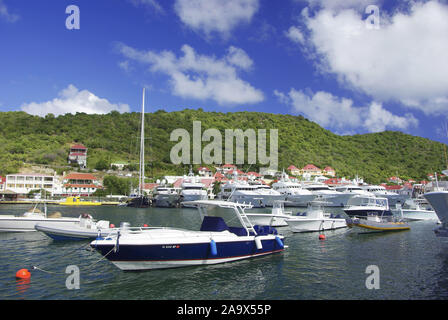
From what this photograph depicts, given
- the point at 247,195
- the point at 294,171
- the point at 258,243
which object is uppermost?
the point at 294,171

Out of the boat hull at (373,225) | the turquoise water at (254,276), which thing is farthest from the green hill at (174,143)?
the turquoise water at (254,276)

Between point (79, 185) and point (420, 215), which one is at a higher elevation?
point (79, 185)

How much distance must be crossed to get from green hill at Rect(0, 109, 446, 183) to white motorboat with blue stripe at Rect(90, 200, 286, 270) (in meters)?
88.5

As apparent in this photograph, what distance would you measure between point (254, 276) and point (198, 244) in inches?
113

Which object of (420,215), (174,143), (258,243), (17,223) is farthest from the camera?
(174,143)

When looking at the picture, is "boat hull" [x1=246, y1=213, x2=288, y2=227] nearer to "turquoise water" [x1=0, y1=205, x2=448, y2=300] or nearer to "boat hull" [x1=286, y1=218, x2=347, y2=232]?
"boat hull" [x1=286, y1=218, x2=347, y2=232]

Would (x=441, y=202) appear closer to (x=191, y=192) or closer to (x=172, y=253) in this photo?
(x=172, y=253)

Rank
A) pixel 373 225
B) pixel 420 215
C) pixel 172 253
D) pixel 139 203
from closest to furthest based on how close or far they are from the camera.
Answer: pixel 172 253, pixel 373 225, pixel 420 215, pixel 139 203

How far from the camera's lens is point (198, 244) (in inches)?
538

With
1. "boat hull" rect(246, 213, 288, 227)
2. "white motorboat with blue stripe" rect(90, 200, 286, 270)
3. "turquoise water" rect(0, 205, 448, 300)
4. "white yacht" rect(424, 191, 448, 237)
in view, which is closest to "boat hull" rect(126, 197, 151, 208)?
"boat hull" rect(246, 213, 288, 227)

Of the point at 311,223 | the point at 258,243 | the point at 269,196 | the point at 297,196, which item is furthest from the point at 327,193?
the point at 258,243

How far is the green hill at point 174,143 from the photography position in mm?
106438

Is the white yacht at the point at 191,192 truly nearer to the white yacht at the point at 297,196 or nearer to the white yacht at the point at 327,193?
the white yacht at the point at 297,196
